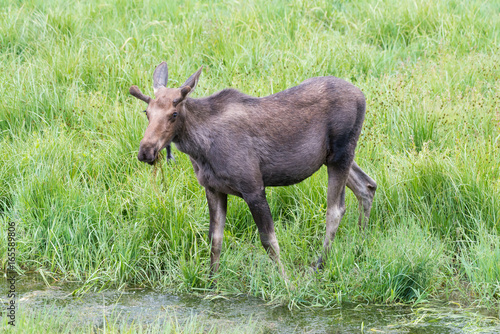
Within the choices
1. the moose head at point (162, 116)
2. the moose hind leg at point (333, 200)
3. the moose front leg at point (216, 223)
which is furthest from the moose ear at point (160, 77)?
the moose hind leg at point (333, 200)

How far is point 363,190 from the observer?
6414 mm

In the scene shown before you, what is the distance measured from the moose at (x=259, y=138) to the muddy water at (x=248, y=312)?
45 centimetres

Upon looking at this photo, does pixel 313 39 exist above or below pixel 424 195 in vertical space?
above

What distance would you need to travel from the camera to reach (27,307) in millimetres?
5293

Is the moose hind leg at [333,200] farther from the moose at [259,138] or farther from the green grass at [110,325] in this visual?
the green grass at [110,325]

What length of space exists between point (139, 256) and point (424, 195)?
278cm

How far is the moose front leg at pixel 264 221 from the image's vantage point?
550 cm

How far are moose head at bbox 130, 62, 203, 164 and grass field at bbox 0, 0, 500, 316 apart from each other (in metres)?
0.79

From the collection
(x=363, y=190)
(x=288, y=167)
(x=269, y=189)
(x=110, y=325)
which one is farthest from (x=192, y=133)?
(x=363, y=190)

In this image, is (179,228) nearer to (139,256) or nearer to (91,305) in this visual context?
(139,256)

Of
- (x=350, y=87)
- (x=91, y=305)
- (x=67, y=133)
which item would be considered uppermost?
(x=350, y=87)

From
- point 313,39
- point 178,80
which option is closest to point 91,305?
point 178,80

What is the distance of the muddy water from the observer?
197 inches

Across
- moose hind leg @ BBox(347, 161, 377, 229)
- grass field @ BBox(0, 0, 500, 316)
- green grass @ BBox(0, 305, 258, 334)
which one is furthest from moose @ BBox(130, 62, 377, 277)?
green grass @ BBox(0, 305, 258, 334)
